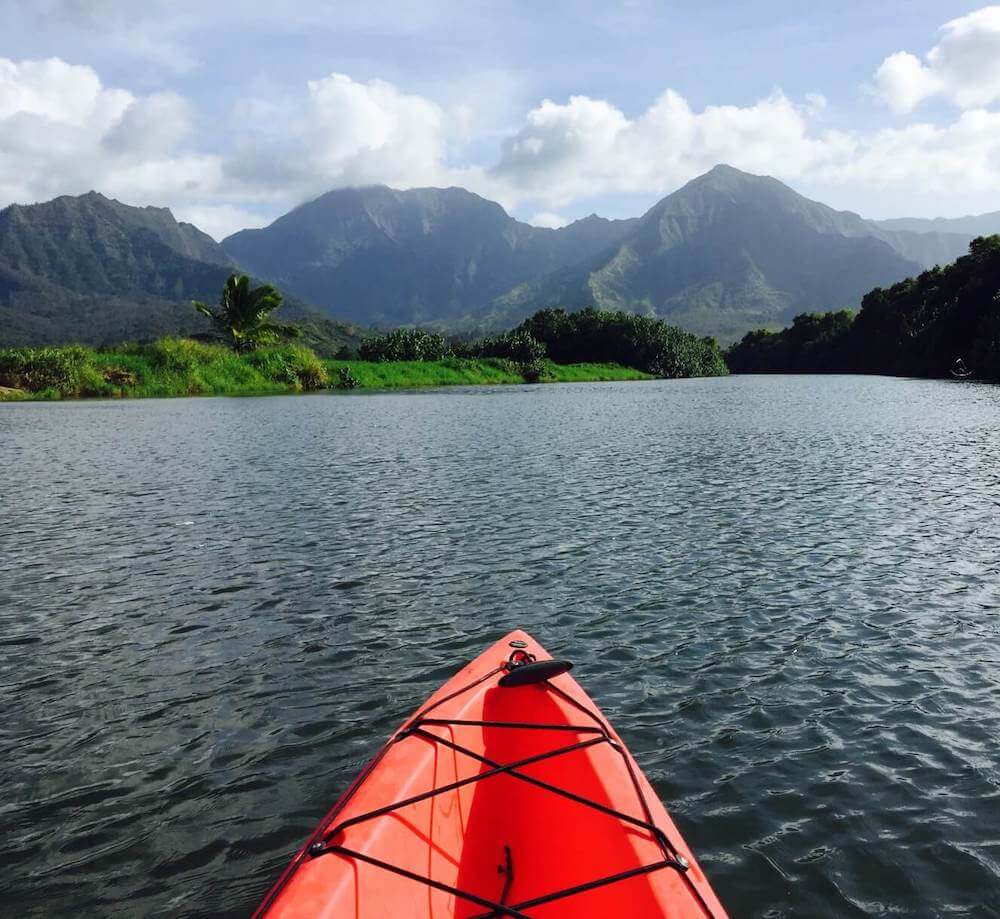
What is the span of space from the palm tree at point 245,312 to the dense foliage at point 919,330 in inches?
3065

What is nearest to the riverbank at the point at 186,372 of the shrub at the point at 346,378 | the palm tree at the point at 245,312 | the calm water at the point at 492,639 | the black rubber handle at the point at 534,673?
the shrub at the point at 346,378

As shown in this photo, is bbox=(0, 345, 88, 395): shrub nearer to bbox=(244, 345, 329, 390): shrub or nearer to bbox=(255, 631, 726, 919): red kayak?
bbox=(244, 345, 329, 390): shrub

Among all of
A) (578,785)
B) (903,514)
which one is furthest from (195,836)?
(903,514)

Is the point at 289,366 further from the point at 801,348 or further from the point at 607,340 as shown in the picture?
the point at 801,348

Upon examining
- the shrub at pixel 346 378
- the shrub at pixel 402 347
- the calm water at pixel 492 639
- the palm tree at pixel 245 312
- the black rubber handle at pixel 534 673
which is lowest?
the calm water at pixel 492 639

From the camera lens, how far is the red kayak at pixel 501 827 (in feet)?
13.4

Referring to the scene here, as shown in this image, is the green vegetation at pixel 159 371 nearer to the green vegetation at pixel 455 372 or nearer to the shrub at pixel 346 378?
the shrub at pixel 346 378

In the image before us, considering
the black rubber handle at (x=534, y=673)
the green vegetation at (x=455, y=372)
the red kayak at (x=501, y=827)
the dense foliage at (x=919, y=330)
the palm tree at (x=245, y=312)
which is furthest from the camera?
the dense foliage at (x=919, y=330)

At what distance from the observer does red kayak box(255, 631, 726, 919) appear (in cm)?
410

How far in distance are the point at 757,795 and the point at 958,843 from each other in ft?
4.86

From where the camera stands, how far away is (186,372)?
72125mm

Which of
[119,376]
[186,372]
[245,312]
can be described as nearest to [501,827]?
[119,376]

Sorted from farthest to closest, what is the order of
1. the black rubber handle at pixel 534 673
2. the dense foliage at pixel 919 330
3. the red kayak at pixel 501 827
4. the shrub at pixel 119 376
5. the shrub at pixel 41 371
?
1. the dense foliage at pixel 919 330
2. the shrub at pixel 119 376
3. the shrub at pixel 41 371
4. the black rubber handle at pixel 534 673
5. the red kayak at pixel 501 827

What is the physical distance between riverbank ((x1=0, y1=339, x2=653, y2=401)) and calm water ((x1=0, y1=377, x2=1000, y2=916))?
51641mm
